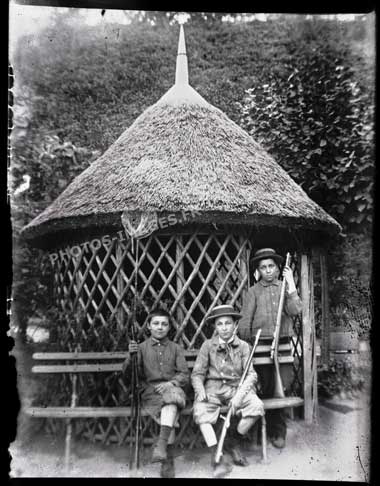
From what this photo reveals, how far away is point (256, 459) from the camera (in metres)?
5.45

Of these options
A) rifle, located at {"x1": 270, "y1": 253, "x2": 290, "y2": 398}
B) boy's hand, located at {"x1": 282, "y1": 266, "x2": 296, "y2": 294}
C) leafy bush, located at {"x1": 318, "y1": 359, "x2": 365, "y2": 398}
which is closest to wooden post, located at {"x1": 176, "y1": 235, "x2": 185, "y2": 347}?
rifle, located at {"x1": 270, "y1": 253, "x2": 290, "y2": 398}

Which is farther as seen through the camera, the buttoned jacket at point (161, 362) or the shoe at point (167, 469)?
the buttoned jacket at point (161, 362)

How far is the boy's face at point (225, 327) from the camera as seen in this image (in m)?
5.55

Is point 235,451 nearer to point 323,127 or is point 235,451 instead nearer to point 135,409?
point 135,409

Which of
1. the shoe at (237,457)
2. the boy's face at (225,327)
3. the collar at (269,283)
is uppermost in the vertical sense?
the collar at (269,283)

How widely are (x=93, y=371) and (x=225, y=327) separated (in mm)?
1473

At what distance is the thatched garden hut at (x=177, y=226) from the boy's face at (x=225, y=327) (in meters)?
0.39

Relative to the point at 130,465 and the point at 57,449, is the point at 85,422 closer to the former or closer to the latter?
the point at 57,449

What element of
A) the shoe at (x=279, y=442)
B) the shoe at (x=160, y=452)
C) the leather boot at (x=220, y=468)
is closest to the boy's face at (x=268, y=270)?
the shoe at (x=279, y=442)

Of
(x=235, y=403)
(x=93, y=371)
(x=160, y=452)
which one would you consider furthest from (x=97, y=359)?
(x=235, y=403)

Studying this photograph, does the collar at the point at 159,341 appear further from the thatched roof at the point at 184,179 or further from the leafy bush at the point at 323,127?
the leafy bush at the point at 323,127

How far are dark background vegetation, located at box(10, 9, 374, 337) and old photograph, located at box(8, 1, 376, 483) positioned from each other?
0.03m

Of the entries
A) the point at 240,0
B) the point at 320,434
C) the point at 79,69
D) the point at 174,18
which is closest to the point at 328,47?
the point at 240,0

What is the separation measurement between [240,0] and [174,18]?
0.86 meters
